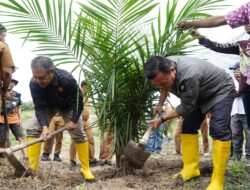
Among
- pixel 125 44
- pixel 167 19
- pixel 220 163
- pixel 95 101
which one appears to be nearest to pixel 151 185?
pixel 220 163

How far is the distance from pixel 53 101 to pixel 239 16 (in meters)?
→ 2.13

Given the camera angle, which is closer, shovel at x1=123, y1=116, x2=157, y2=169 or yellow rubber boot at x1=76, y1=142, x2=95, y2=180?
shovel at x1=123, y1=116, x2=157, y2=169

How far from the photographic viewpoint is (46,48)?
3.58 metres

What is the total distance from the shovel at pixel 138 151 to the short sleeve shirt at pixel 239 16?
3.97ft

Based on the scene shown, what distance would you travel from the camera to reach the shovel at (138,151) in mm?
3677

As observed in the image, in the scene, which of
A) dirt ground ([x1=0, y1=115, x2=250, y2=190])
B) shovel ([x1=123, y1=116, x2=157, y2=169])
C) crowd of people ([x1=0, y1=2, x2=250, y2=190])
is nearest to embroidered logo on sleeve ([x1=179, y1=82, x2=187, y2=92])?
crowd of people ([x1=0, y1=2, x2=250, y2=190])

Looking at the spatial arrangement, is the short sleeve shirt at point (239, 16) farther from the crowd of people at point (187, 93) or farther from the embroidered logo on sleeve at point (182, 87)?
the embroidered logo on sleeve at point (182, 87)

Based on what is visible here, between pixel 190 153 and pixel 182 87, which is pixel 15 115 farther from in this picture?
pixel 182 87

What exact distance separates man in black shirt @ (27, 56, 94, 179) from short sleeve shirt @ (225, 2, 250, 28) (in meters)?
1.60

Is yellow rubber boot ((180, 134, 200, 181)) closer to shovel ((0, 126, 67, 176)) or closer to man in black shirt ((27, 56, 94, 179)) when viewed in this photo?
man in black shirt ((27, 56, 94, 179))

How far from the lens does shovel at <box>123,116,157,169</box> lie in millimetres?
3677

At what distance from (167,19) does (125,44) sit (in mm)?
471

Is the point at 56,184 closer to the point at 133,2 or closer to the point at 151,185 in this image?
the point at 151,185

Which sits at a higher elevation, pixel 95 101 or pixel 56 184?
pixel 95 101
